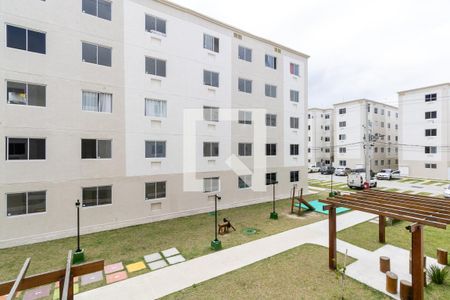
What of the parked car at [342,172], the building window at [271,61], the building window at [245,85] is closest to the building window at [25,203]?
the building window at [245,85]

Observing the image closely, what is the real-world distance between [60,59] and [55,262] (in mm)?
10853

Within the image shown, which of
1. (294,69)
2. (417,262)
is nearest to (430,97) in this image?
(294,69)

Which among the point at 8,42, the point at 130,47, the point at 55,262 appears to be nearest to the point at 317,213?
the point at 55,262

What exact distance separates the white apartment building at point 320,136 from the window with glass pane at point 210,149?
46.2m

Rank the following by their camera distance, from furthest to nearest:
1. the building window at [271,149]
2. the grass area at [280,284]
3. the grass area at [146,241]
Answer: the building window at [271,149], the grass area at [146,241], the grass area at [280,284]

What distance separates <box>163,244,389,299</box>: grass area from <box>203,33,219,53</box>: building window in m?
16.2

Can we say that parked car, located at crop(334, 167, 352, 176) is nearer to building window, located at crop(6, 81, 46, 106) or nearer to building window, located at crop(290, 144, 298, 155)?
building window, located at crop(290, 144, 298, 155)

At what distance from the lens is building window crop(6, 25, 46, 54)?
1156 centimetres

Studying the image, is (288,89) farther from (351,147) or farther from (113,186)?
(351,147)

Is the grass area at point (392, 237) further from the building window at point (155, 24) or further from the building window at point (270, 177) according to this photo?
the building window at point (155, 24)

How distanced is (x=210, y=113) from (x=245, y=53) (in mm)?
6969

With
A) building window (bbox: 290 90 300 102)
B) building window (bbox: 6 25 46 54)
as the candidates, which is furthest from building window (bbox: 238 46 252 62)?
building window (bbox: 6 25 46 54)

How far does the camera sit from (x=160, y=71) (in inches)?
632

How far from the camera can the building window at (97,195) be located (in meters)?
13.5
